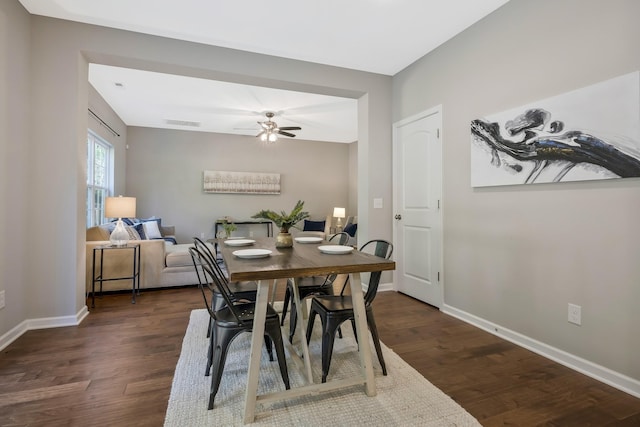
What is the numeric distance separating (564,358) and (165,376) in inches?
103

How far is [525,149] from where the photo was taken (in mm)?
2285

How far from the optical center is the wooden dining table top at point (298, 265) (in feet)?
4.60

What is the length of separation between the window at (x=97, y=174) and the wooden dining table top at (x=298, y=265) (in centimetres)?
388

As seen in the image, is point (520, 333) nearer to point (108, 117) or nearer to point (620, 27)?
point (620, 27)

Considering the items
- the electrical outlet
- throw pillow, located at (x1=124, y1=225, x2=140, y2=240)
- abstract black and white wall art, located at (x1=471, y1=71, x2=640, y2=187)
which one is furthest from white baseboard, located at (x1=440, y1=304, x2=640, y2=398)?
throw pillow, located at (x1=124, y1=225, x2=140, y2=240)

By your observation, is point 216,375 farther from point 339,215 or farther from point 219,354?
point 339,215

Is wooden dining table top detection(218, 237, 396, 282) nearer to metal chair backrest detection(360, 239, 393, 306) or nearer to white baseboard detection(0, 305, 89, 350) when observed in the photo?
metal chair backrest detection(360, 239, 393, 306)

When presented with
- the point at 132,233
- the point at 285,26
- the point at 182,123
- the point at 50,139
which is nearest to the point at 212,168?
the point at 182,123

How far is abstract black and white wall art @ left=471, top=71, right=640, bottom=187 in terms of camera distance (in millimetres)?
1751

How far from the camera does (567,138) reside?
202 centimetres

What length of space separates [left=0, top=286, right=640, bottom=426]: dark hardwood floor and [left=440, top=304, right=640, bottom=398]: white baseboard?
2.2 inches

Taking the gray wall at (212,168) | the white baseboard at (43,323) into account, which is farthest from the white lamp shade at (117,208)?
the gray wall at (212,168)

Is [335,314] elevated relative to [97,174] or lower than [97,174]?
lower

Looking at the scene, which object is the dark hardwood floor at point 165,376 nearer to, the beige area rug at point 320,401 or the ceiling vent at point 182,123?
the beige area rug at point 320,401
